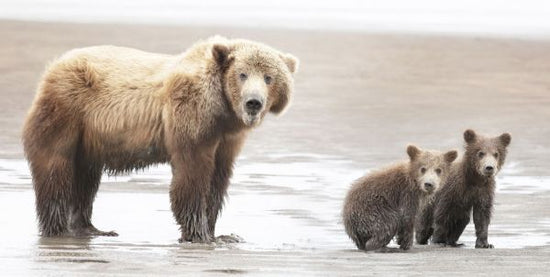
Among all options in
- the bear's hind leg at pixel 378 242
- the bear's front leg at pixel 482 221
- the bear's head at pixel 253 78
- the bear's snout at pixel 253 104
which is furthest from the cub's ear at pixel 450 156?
the bear's snout at pixel 253 104

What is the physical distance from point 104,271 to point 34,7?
84.8 ft

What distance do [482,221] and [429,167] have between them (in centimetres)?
60

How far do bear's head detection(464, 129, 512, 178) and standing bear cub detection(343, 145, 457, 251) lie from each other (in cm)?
37

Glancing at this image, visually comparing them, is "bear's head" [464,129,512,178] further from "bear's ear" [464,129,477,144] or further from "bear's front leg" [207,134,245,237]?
"bear's front leg" [207,134,245,237]

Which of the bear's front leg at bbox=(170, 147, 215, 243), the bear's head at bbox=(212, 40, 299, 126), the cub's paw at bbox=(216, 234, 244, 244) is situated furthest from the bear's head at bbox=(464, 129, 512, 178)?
the bear's front leg at bbox=(170, 147, 215, 243)

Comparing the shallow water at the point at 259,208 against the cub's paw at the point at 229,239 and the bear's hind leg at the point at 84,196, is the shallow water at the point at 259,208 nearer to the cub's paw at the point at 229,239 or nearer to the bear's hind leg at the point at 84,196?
the cub's paw at the point at 229,239

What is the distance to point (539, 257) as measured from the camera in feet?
33.8

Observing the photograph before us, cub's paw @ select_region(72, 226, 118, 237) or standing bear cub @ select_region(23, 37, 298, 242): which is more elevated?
standing bear cub @ select_region(23, 37, 298, 242)

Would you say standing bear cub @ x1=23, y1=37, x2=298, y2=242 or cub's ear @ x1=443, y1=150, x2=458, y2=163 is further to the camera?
cub's ear @ x1=443, y1=150, x2=458, y2=163

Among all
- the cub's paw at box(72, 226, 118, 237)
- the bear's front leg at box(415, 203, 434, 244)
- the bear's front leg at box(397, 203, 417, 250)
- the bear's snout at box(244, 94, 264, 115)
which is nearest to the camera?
the bear's snout at box(244, 94, 264, 115)

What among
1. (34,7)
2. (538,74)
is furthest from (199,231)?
(34,7)

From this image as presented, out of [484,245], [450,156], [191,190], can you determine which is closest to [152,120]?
[191,190]

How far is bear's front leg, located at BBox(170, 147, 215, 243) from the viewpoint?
37.0 feet

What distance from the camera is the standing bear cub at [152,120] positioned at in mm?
11234
